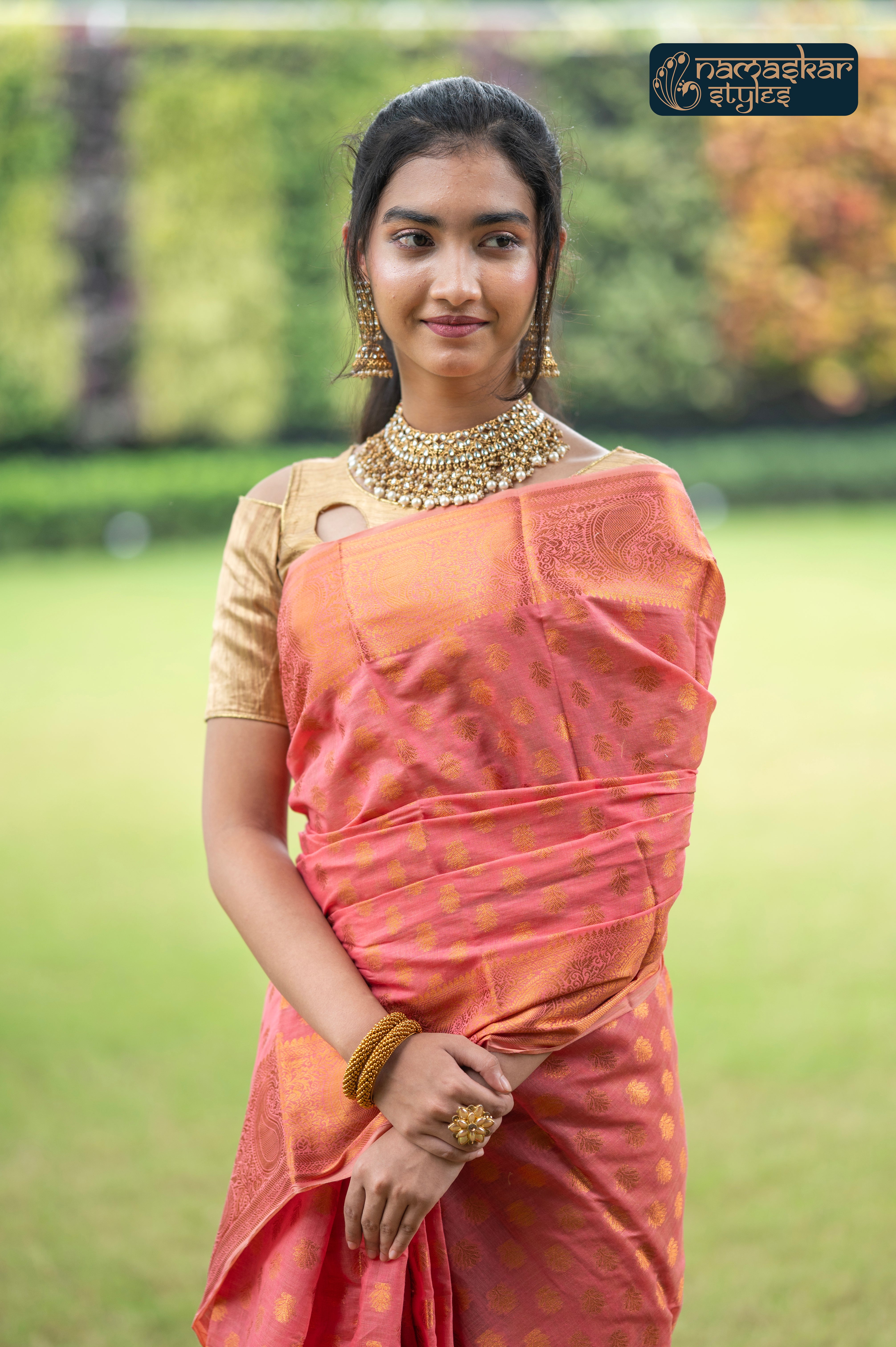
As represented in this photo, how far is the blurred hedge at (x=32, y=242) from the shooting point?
11930 millimetres

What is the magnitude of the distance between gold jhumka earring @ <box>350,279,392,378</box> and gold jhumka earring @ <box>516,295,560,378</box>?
0.17 m

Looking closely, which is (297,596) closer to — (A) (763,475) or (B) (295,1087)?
(B) (295,1087)

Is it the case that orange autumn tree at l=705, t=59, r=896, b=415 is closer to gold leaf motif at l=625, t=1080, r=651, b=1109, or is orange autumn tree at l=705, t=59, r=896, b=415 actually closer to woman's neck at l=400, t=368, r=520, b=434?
woman's neck at l=400, t=368, r=520, b=434

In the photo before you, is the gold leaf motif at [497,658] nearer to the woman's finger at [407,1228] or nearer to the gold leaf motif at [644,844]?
the gold leaf motif at [644,844]

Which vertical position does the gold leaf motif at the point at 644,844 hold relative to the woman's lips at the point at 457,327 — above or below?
below

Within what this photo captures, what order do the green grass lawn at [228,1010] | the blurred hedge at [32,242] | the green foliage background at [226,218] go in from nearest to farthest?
the green grass lawn at [228,1010]
the blurred hedge at [32,242]
the green foliage background at [226,218]

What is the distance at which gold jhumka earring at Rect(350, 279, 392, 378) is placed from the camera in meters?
1.49

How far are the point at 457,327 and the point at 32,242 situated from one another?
39.3 feet

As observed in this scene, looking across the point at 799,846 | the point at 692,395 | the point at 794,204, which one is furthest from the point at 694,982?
the point at 794,204

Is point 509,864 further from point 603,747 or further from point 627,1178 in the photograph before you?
point 627,1178

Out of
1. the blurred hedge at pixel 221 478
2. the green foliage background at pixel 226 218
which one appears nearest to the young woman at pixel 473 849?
the blurred hedge at pixel 221 478

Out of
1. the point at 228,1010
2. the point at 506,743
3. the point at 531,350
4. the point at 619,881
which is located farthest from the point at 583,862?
the point at 228,1010

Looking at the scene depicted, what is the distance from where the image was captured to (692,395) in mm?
13828

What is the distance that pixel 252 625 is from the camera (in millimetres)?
1462
